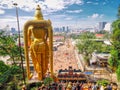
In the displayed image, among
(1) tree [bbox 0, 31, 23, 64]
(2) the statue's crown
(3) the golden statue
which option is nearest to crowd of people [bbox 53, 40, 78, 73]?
(1) tree [bbox 0, 31, 23, 64]

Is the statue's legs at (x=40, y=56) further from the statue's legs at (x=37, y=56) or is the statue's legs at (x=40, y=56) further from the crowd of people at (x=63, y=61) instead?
the crowd of people at (x=63, y=61)

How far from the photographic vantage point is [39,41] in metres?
11.4

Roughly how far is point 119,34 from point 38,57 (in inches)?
465

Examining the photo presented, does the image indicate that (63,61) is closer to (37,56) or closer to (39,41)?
(37,56)

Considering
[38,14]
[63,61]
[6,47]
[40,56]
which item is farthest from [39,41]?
[63,61]

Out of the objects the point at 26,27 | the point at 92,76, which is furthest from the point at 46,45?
the point at 92,76

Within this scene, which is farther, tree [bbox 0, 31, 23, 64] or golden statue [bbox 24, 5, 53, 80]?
tree [bbox 0, 31, 23, 64]

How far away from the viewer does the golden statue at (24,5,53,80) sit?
11.0 m

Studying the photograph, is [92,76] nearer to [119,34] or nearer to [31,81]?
[119,34]

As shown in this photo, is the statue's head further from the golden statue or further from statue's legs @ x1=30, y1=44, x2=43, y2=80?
statue's legs @ x1=30, y1=44, x2=43, y2=80

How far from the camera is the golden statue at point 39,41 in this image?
36.1 ft

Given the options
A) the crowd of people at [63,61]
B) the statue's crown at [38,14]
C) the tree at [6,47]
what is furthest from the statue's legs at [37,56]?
the crowd of people at [63,61]

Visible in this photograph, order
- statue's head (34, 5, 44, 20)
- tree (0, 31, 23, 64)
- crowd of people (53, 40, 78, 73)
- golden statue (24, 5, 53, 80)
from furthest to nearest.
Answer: crowd of people (53, 40, 78, 73) < tree (0, 31, 23, 64) < statue's head (34, 5, 44, 20) < golden statue (24, 5, 53, 80)

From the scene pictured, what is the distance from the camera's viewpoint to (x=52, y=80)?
1121cm
